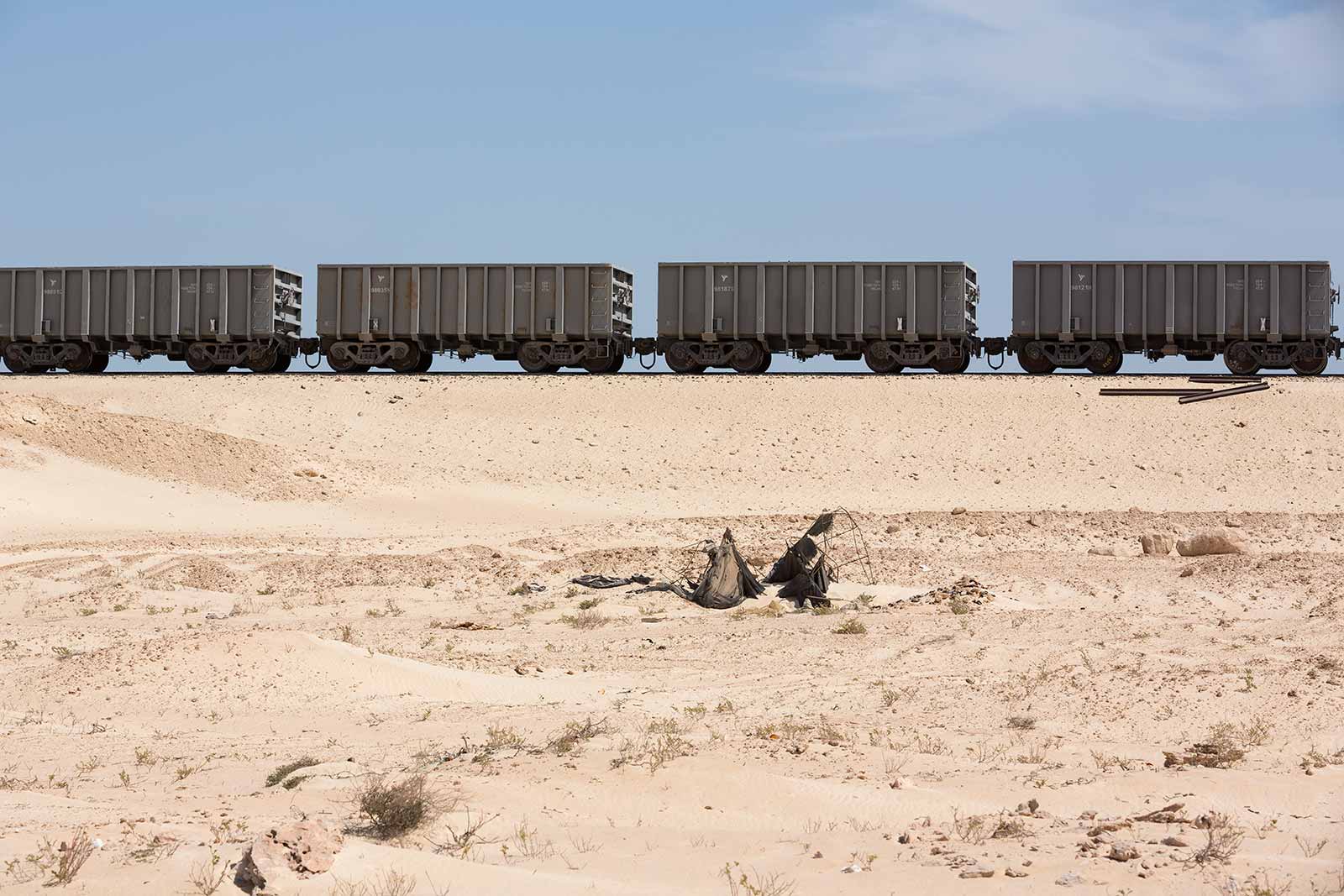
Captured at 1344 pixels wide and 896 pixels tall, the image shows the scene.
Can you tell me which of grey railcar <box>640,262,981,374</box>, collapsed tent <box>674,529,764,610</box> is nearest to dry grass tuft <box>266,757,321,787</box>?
collapsed tent <box>674,529,764,610</box>

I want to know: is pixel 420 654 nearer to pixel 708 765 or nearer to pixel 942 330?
pixel 708 765

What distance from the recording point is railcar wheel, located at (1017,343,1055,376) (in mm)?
31828

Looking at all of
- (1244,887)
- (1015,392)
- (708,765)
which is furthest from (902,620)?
(1015,392)

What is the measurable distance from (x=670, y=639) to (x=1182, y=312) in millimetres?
22125

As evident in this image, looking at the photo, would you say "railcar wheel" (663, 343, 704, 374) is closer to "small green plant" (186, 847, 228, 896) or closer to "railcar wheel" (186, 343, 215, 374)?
"railcar wheel" (186, 343, 215, 374)

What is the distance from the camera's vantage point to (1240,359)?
103 feet

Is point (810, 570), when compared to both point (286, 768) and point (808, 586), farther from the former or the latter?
point (286, 768)

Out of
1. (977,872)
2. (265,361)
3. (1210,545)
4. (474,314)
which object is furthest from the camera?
(265,361)

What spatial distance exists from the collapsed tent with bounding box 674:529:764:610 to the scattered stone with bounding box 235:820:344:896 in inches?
372

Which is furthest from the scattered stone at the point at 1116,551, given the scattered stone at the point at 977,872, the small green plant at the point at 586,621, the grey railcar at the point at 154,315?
the grey railcar at the point at 154,315

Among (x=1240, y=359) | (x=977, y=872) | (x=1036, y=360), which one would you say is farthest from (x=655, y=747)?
(x=1240, y=359)

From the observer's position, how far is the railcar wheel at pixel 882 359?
3209 cm

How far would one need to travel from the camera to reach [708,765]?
23.8ft

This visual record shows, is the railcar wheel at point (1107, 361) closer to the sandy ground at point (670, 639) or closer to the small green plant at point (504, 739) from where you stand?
the sandy ground at point (670, 639)
